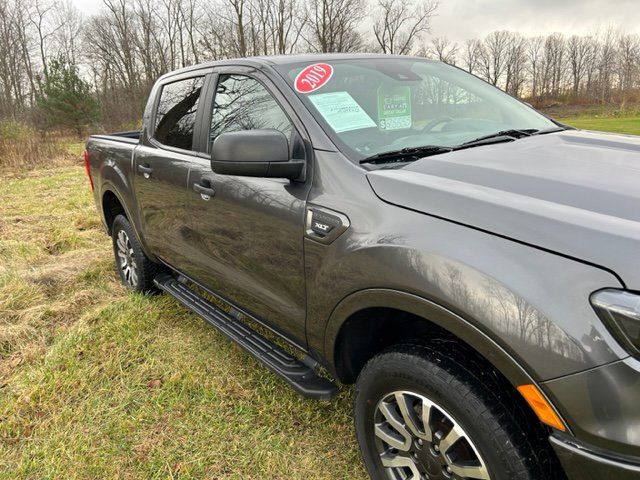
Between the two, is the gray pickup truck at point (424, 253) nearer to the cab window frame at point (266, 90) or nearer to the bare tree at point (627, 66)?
the cab window frame at point (266, 90)

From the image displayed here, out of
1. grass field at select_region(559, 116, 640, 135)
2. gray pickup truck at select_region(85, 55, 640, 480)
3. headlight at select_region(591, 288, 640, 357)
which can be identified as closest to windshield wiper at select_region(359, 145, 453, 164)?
gray pickup truck at select_region(85, 55, 640, 480)

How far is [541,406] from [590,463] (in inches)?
6.6

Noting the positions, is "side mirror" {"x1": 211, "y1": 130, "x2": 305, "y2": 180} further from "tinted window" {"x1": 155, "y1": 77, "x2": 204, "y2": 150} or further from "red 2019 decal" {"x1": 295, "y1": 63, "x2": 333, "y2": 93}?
"tinted window" {"x1": 155, "y1": 77, "x2": 204, "y2": 150}

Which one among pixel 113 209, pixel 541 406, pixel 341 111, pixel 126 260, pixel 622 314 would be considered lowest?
pixel 126 260

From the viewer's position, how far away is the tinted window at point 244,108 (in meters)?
2.38

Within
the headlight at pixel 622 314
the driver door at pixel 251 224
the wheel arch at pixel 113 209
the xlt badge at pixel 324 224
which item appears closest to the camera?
the headlight at pixel 622 314

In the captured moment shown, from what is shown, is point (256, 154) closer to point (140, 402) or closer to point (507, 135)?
point (507, 135)

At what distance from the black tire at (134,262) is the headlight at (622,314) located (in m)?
3.40

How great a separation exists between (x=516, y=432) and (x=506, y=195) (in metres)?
0.72

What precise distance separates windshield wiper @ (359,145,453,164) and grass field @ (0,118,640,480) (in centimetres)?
142

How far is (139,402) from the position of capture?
2805 mm

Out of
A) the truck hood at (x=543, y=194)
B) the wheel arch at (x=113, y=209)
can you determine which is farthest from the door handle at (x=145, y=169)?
the truck hood at (x=543, y=194)

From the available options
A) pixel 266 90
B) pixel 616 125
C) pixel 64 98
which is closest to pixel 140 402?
pixel 266 90

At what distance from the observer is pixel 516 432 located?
4.70 feet
